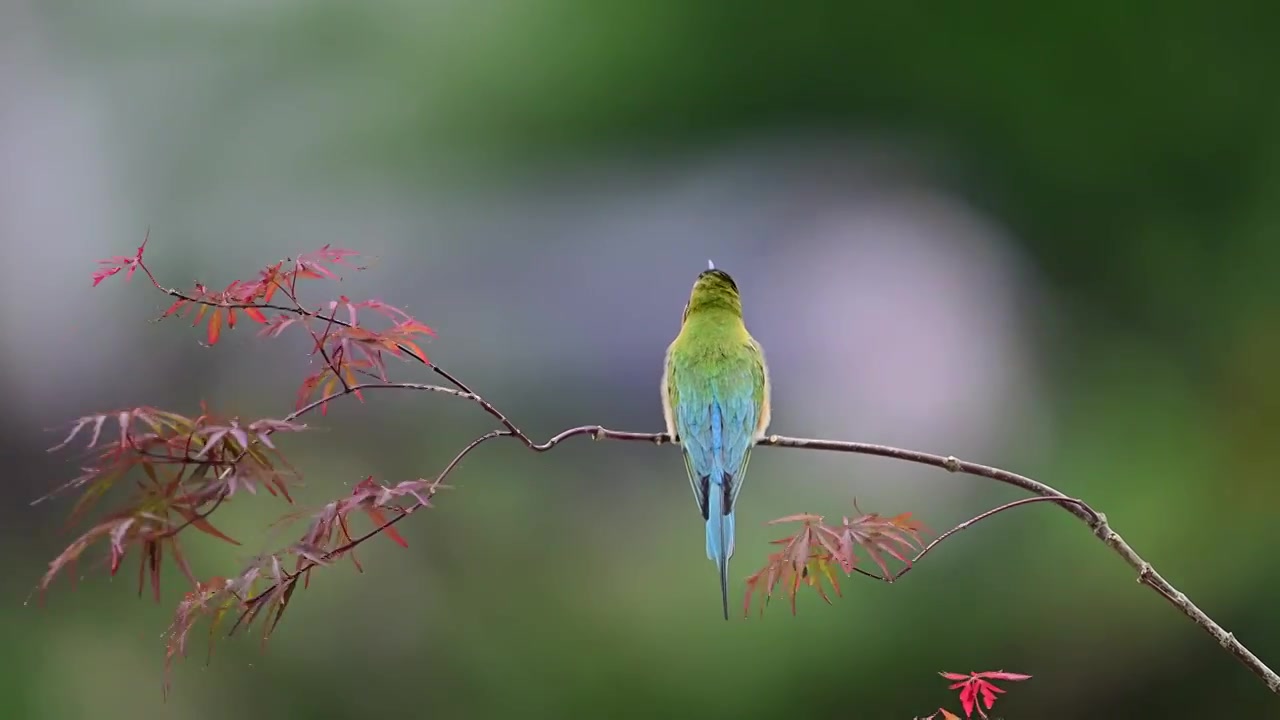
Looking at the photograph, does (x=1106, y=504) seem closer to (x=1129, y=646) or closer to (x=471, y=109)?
(x=1129, y=646)

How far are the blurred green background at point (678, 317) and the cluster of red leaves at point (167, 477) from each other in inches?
81.5

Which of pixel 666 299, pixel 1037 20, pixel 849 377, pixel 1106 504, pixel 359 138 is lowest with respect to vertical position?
pixel 1106 504

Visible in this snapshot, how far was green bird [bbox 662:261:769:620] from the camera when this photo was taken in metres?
1.41

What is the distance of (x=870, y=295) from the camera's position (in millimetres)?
3453

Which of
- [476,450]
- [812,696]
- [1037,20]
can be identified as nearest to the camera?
[812,696]

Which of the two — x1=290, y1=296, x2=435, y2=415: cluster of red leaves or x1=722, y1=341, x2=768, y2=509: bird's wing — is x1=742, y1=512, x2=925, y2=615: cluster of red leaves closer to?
x1=722, y1=341, x2=768, y2=509: bird's wing

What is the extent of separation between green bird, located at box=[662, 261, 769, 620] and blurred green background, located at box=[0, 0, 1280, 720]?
1.51 m

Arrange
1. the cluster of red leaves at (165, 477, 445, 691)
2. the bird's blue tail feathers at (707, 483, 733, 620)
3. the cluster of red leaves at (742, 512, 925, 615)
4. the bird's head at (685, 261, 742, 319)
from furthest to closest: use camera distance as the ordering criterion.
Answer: the bird's head at (685, 261, 742, 319)
the bird's blue tail feathers at (707, 483, 733, 620)
the cluster of red leaves at (742, 512, 925, 615)
the cluster of red leaves at (165, 477, 445, 691)

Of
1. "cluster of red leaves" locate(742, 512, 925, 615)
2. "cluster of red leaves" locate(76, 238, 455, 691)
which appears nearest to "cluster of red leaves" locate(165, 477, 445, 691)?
"cluster of red leaves" locate(76, 238, 455, 691)

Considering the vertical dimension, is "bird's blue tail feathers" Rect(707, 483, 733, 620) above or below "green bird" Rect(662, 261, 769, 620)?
below

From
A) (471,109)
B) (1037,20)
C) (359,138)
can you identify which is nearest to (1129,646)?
(1037,20)

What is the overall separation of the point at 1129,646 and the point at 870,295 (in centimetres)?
121

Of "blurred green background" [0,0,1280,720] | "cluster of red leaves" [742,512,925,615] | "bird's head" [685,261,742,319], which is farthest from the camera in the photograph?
"blurred green background" [0,0,1280,720]

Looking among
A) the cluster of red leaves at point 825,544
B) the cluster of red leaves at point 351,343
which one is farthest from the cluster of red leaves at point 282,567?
the cluster of red leaves at point 825,544
